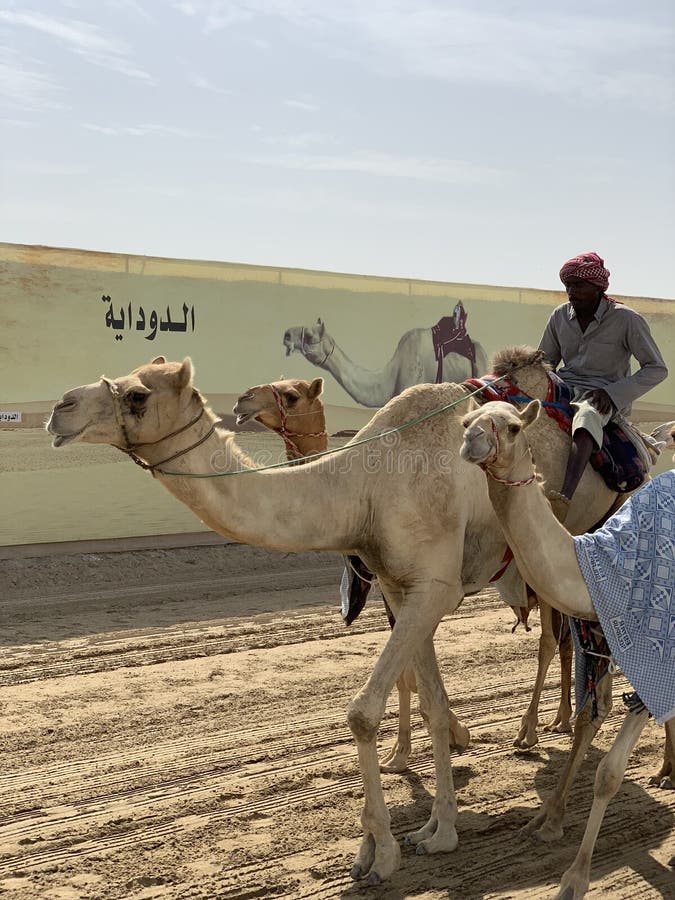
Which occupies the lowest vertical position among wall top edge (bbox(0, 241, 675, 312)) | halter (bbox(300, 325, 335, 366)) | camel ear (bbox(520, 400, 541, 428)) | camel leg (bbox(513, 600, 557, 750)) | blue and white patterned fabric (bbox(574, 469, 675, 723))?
camel leg (bbox(513, 600, 557, 750))

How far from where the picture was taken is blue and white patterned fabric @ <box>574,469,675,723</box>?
4.17 metres

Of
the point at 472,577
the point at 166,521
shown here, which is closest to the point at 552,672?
the point at 472,577

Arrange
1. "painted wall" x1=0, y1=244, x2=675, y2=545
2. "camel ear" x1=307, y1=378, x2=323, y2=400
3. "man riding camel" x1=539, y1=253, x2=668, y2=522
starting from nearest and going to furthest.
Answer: "man riding camel" x1=539, y1=253, x2=668, y2=522, "camel ear" x1=307, y1=378, x2=323, y2=400, "painted wall" x1=0, y1=244, x2=675, y2=545

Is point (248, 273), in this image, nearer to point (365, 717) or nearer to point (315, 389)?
point (315, 389)

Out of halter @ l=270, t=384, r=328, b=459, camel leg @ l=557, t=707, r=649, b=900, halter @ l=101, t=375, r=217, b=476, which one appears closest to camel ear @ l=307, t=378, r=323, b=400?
halter @ l=270, t=384, r=328, b=459

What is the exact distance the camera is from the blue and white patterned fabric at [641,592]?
164 inches

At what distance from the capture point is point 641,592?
4242mm

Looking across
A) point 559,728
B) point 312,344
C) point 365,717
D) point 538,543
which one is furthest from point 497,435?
point 312,344

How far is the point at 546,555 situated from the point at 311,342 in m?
12.2

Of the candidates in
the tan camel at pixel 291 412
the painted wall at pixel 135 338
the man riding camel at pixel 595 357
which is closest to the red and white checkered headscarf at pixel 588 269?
the man riding camel at pixel 595 357

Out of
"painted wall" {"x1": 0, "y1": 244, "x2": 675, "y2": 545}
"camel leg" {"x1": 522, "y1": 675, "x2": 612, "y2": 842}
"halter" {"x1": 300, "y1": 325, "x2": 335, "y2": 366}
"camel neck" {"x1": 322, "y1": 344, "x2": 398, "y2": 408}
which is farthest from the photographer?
"camel neck" {"x1": 322, "y1": 344, "x2": 398, "y2": 408}

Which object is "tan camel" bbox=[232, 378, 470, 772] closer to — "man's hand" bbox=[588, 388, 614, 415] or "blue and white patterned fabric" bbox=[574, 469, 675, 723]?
"man's hand" bbox=[588, 388, 614, 415]

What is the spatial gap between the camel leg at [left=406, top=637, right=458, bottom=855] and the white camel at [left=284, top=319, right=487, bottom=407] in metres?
10.8

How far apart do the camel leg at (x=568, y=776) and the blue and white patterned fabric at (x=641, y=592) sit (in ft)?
2.62
